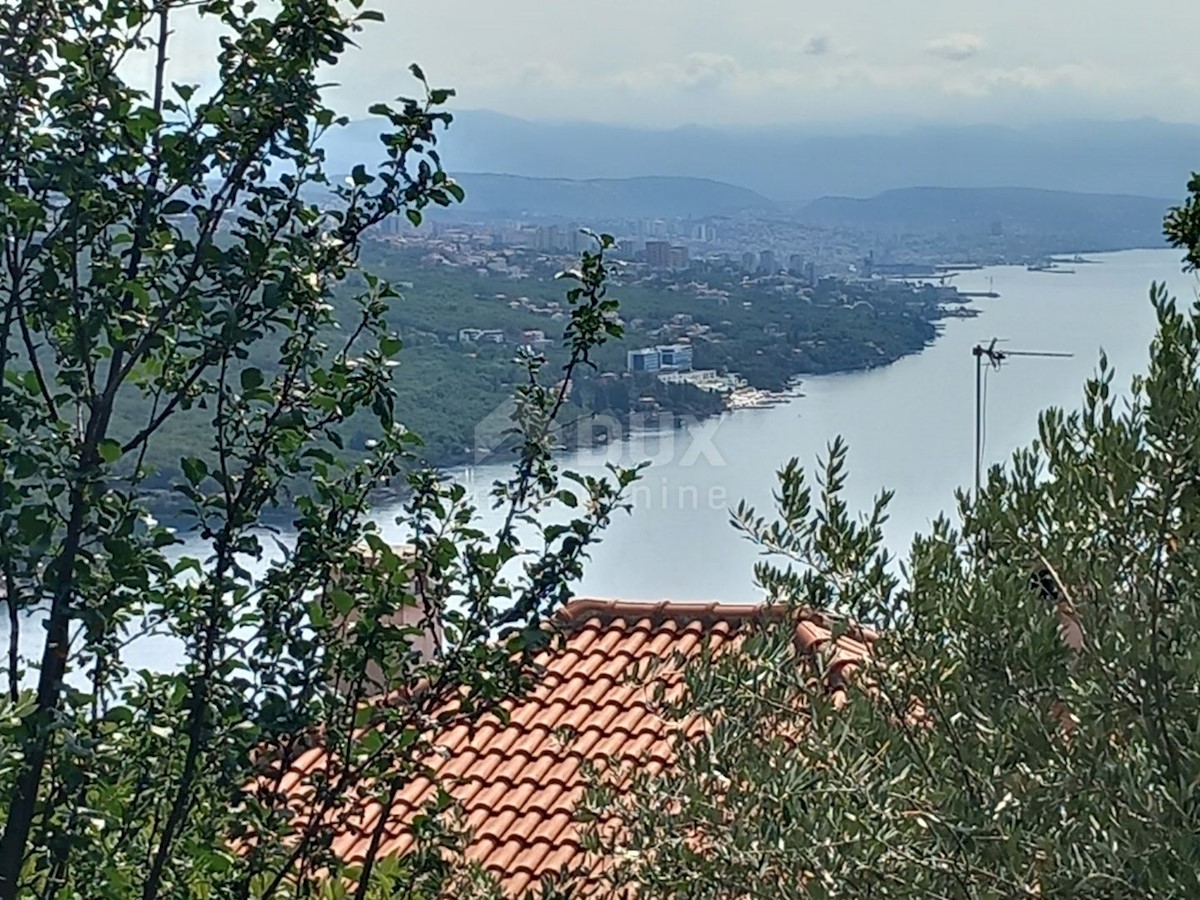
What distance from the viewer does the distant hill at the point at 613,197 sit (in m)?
6.68

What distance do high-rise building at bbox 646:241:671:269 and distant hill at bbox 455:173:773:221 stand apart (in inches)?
13.9

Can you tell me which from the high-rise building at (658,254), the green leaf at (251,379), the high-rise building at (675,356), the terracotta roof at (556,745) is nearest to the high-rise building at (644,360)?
the high-rise building at (675,356)

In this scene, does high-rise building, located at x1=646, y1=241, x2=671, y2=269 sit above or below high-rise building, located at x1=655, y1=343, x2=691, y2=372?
above

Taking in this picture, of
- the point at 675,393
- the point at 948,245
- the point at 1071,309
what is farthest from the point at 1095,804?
the point at 948,245

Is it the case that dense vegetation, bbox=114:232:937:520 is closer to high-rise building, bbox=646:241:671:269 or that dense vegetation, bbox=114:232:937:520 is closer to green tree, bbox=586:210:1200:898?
high-rise building, bbox=646:241:671:269

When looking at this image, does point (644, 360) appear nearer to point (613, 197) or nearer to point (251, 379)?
point (613, 197)

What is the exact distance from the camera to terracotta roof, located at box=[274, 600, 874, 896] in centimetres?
402

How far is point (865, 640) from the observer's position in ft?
5.68

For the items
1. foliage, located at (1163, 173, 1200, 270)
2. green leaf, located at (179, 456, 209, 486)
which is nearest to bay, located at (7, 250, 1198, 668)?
foliage, located at (1163, 173, 1200, 270)

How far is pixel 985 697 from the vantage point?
1475mm

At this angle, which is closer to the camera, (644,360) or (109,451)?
(109,451)

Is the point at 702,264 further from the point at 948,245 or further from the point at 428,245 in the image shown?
the point at 428,245

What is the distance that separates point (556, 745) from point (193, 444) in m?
2.77

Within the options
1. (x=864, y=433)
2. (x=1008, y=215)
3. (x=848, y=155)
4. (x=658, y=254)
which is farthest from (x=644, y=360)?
(x=848, y=155)
